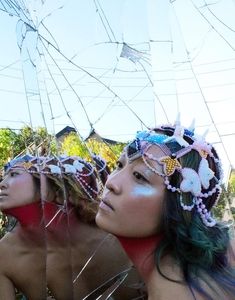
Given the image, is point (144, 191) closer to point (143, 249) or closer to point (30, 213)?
point (143, 249)

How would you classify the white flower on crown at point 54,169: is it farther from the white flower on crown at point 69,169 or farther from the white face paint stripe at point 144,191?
the white face paint stripe at point 144,191

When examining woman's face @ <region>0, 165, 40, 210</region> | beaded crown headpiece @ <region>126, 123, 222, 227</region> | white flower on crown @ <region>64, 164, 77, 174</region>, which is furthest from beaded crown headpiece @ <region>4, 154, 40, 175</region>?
beaded crown headpiece @ <region>126, 123, 222, 227</region>

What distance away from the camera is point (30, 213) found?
4.84ft

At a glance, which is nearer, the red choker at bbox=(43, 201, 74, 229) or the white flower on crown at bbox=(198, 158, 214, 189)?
the white flower on crown at bbox=(198, 158, 214, 189)

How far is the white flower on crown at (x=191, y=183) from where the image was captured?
3.40ft

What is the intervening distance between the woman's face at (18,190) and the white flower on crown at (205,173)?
0.62 metres

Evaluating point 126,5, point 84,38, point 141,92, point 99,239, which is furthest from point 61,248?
point 126,5

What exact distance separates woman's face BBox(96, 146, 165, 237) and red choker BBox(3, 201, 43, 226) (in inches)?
18.6

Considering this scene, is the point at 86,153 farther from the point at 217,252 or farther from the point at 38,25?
the point at 217,252

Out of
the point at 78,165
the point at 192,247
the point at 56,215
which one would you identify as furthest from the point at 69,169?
the point at 192,247

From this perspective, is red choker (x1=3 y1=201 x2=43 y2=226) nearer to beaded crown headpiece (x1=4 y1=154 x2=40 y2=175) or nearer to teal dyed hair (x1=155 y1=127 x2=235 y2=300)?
beaded crown headpiece (x1=4 y1=154 x2=40 y2=175)

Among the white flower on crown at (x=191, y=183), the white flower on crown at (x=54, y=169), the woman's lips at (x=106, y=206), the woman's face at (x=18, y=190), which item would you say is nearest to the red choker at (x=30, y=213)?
the woman's face at (x=18, y=190)

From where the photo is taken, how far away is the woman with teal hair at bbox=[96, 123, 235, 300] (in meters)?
0.99

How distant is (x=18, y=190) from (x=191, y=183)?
676mm
